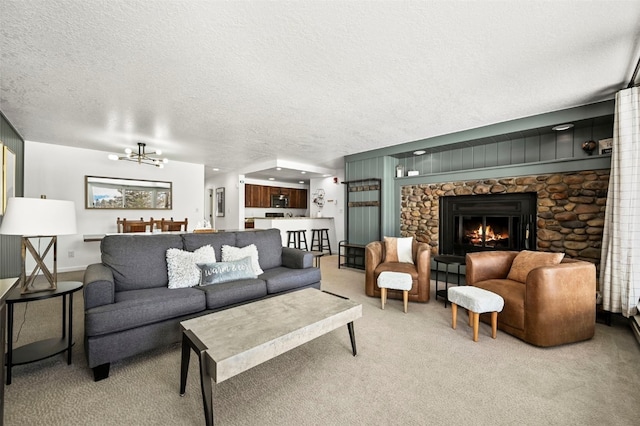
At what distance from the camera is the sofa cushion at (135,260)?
99.3 inches

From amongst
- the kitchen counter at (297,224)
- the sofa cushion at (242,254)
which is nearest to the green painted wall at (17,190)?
the sofa cushion at (242,254)

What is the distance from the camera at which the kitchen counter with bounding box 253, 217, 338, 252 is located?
6.89 meters

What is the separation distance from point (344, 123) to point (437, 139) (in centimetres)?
171

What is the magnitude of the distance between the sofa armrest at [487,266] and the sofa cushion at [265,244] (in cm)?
234

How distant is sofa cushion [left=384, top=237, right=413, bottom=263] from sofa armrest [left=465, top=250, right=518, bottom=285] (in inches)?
39.0

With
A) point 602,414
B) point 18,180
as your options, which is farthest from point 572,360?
point 18,180

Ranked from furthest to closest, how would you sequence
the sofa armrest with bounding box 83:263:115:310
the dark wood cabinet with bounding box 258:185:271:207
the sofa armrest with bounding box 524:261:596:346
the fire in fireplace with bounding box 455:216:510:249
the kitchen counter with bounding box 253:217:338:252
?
the dark wood cabinet with bounding box 258:185:271:207
the kitchen counter with bounding box 253:217:338:252
the fire in fireplace with bounding box 455:216:510:249
the sofa armrest with bounding box 524:261:596:346
the sofa armrest with bounding box 83:263:115:310

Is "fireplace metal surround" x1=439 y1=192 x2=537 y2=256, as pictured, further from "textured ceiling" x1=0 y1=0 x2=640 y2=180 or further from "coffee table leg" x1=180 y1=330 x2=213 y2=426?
"coffee table leg" x1=180 y1=330 x2=213 y2=426

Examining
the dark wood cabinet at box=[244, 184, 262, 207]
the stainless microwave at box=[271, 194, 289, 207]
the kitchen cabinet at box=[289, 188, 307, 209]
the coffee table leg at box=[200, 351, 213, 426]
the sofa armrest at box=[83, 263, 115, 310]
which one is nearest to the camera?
the coffee table leg at box=[200, 351, 213, 426]

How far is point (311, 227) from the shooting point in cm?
769

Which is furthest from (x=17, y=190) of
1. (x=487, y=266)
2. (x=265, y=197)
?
(x=487, y=266)

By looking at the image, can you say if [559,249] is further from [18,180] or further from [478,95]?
[18,180]

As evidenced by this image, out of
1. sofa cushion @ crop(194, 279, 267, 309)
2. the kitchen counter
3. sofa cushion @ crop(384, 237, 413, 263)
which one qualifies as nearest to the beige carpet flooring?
sofa cushion @ crop(194, 279, 267, 309)

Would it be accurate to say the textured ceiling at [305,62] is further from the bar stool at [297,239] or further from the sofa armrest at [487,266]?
the bar stool at [297,239]
